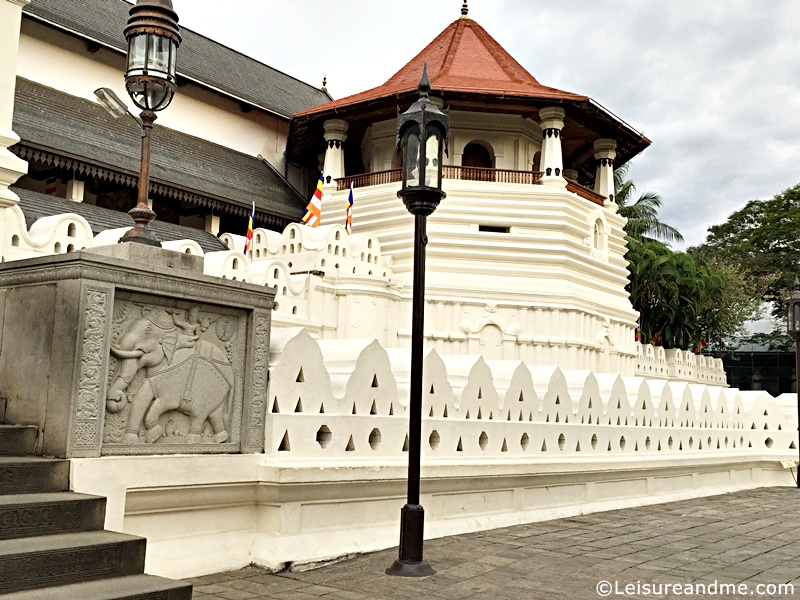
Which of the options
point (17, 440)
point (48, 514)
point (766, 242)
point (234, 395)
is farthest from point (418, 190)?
point (766, 242)

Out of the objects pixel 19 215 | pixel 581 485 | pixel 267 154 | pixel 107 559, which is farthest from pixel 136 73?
pixel 267 154

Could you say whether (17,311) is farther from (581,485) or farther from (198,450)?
(581,485)

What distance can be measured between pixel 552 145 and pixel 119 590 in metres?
19.3

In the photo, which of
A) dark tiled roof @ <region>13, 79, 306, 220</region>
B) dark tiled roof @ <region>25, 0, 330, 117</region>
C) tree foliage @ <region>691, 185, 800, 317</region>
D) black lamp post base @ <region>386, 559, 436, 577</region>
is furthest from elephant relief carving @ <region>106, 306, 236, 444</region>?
tree foliage @ <region>691, 185, 800, 317</region>

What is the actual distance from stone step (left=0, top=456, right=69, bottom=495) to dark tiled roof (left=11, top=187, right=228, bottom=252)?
1010cm

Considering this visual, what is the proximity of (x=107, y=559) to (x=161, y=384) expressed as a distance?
1152mm

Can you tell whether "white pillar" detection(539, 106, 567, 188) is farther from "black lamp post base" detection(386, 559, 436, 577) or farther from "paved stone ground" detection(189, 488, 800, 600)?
"black lamp post base" detection(386, 559, 436, 577)

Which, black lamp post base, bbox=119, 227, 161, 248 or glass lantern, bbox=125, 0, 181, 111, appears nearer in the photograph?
black lamp post base, bbox=119, 227, 161, 248

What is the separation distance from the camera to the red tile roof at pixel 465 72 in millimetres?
21312

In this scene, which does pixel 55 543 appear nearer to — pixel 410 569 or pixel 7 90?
pixel 410 569

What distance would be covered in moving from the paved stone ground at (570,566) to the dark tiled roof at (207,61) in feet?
55.3

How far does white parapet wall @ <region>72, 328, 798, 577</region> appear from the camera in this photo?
5293 mm

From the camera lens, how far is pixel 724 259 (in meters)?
46.4

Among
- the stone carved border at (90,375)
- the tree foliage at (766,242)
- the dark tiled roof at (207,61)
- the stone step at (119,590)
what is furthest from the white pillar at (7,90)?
the tree foliage at (766,242)
